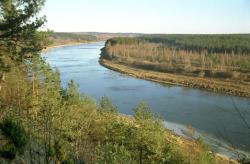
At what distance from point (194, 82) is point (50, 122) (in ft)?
167

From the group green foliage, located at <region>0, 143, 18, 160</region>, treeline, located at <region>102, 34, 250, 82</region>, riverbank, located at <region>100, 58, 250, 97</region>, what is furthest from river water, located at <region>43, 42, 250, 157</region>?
green foliage, located at <region>0, 143, 18, 160</region>

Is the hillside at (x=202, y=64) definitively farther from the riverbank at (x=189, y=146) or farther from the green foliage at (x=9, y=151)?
the green foliage at (x=9, y=151)

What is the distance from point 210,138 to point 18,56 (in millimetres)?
20072

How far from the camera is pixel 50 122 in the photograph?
15.4 metres

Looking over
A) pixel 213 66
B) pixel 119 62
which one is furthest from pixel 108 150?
pixel 119 62

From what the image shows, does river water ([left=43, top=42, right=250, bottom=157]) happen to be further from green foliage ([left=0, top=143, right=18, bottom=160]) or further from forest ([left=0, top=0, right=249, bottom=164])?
green foliage ([left=0, top=143, right=18, bottom=160])

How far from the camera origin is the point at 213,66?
81875 mm

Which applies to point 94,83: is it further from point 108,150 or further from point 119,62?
point 108,150

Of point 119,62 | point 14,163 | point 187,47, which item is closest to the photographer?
point 14,163

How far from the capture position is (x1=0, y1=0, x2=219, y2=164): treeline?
12781 mm

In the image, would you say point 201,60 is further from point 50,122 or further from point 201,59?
point 50,122

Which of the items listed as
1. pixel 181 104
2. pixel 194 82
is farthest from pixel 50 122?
pixel 194 82

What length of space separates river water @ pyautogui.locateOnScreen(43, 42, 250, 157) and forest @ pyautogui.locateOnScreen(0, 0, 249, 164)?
3937 mm

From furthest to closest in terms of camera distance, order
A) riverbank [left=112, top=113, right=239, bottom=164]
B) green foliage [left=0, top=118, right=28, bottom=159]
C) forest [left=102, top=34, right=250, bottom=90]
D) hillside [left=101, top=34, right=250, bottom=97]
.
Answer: forest [left=102, top=34, right=250, bottom=90]
hillside [left=101, top=34, right=250, bottom=97]
riverbank [left=112, top=113, right=239, bottom=164]
green foliage [left=0, top=118, right=28, bottom=159]
